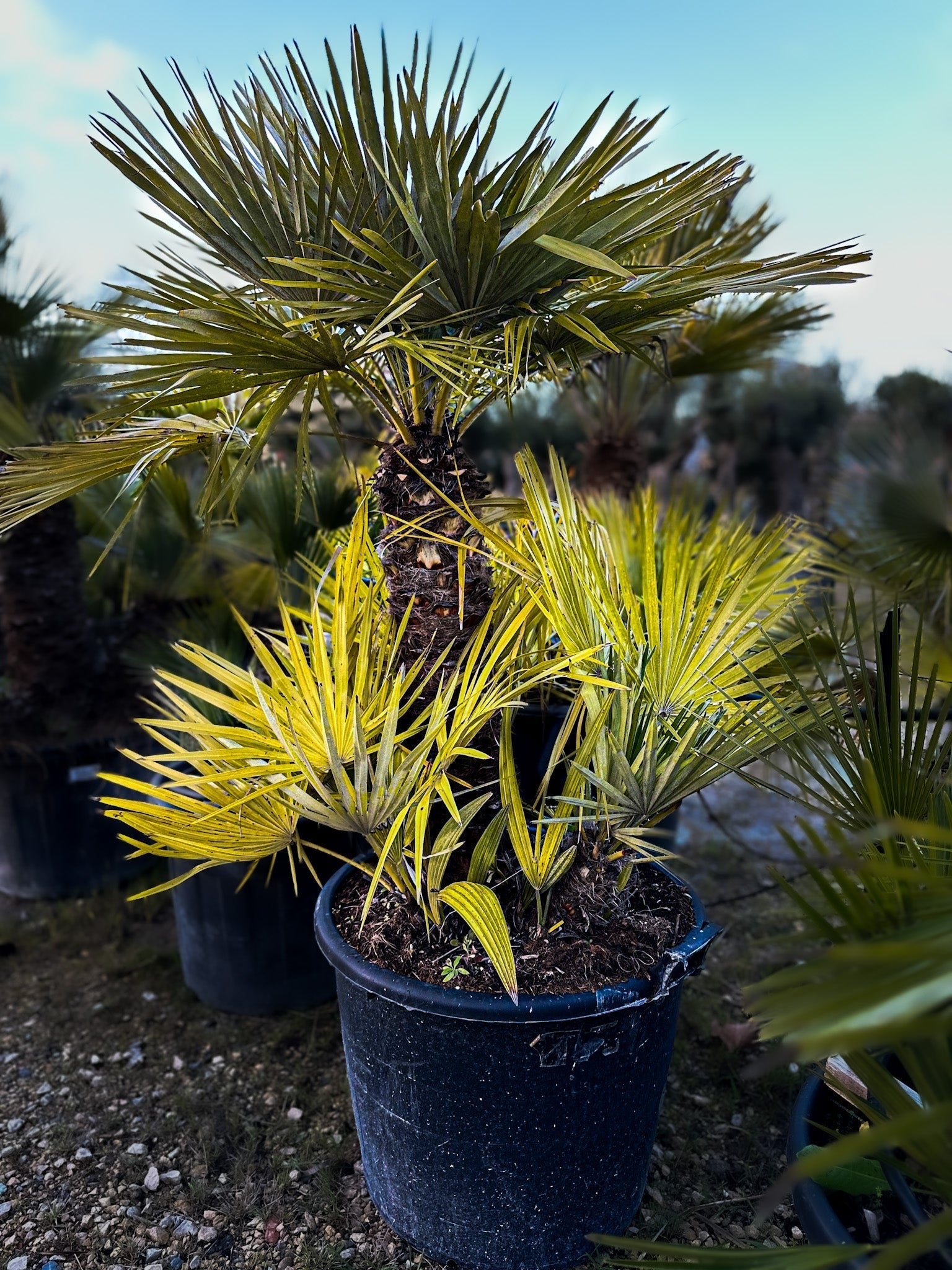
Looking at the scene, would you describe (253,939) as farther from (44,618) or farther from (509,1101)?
(44,618)

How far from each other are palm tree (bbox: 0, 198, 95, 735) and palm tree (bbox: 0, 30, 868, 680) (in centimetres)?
152

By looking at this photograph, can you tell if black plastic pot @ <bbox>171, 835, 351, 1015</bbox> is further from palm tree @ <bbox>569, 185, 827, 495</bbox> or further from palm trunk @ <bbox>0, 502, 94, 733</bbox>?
palm tree @ <bbox>569, 185, 827, 495</bbox>

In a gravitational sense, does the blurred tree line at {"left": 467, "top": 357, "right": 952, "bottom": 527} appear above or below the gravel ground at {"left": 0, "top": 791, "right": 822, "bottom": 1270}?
above

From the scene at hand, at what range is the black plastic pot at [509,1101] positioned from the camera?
4.05 feet

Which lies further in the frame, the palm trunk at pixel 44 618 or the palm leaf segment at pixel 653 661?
the palm trunk at pixel 44 618

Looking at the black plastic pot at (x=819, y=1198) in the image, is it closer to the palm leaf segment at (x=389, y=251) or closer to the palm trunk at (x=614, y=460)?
the palm leaf segment at (x=389, y=251)

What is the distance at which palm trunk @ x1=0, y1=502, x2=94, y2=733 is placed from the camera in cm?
282

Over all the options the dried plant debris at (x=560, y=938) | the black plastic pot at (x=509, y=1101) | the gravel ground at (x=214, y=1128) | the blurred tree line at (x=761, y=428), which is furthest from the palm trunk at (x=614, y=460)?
the blurred tree line at (x=761, y=428)

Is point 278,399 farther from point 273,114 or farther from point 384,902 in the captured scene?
point 384,902

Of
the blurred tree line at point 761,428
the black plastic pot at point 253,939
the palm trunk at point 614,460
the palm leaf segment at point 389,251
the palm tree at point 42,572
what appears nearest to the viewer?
the palm leaf segment at point 389,251

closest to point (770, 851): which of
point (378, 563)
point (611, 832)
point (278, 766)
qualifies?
point (611, 832)

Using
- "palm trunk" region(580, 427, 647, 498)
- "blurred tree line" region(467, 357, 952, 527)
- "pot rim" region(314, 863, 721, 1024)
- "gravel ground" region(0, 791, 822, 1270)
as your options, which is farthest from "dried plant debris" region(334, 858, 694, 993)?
"blurred tree line" region(467, 357, 952, 527)

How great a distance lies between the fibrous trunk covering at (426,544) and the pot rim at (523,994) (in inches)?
20.4

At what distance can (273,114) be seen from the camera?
1.37 m
